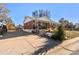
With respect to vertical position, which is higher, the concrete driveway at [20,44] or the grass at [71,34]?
→ the grass at [71,34]

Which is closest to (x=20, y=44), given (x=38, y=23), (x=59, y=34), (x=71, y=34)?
(x=38, y=23)

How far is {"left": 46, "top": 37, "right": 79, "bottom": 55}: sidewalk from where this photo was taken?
2.86 metres

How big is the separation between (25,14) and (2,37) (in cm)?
31

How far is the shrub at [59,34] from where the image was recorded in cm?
287

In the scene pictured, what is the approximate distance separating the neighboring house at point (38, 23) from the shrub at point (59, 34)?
88 millimetres

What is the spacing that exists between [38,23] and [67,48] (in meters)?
0.37

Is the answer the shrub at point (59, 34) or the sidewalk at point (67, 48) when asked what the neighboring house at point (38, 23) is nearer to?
the shrub at point (59, 34)

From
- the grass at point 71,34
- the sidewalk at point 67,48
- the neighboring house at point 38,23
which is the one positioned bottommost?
the sidewalk at point 67,48

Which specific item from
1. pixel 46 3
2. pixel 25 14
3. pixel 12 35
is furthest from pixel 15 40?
pixel 46 3

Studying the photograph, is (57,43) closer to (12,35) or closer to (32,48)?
(32,48)

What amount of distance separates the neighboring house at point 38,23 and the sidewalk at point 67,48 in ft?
0.76

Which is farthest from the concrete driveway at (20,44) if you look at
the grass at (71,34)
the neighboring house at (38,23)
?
the grass at (71,34)

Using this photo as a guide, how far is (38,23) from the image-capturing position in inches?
114

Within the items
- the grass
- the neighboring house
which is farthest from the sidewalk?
the neighboring house
